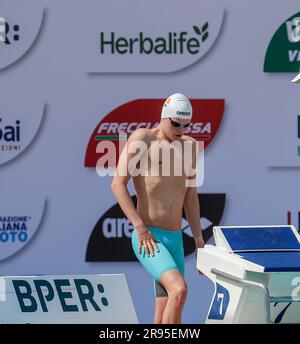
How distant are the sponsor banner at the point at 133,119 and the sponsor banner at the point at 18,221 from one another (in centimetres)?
47

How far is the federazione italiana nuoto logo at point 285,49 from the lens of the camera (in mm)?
7492

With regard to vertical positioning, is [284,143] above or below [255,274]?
above

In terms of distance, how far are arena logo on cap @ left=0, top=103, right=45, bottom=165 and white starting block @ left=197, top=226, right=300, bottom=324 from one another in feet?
7.29

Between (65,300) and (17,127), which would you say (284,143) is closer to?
(17,127)

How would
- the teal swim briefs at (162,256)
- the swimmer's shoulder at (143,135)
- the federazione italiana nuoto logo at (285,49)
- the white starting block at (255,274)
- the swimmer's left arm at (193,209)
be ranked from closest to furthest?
1. the white starting block at (255,274)
2. the teal swim briefs at (162,256)
3. the swimmer's shoulder at (143,135)
4. the swimmer's left arm at (193,209)
5. the federazione italiana nuoto logo at (285,49)

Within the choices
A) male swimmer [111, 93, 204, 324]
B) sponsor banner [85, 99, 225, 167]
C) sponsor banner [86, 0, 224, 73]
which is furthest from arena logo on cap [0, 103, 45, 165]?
male swimmer [111, 93, 204, 324]

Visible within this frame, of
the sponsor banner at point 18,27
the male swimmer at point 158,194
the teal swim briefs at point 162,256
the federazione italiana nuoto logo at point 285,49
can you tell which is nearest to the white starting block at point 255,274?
the teal swim briefs at point 162,256

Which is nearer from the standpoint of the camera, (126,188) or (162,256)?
(162,256)

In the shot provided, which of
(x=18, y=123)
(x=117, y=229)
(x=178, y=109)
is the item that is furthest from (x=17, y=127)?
(x=178, y=109)

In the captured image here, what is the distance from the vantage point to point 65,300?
18.9 feet

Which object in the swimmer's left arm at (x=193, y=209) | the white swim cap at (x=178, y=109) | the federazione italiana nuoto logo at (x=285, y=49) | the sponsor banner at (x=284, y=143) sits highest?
the federazione italiana nuoto logo at (x=285, y=49)

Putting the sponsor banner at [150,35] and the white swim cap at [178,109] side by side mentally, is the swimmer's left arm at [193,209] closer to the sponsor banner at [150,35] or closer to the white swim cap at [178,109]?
the white swim cap at [178,109]

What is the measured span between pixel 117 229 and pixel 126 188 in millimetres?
1531
